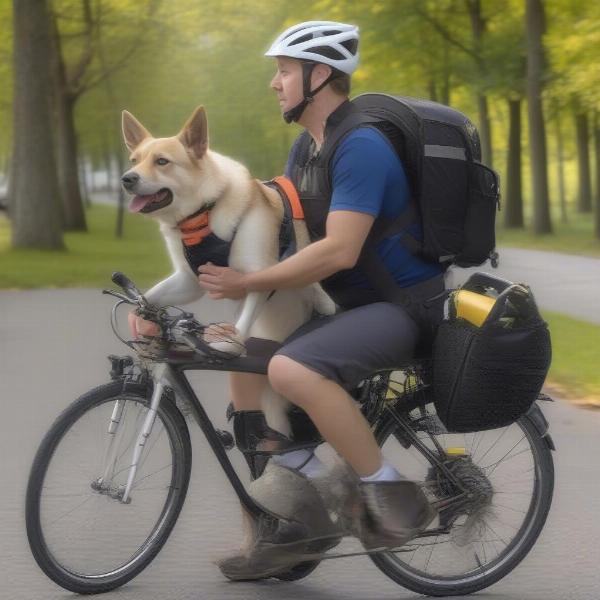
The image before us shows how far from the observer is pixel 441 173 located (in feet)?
14.1

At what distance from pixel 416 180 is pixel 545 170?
29996mm

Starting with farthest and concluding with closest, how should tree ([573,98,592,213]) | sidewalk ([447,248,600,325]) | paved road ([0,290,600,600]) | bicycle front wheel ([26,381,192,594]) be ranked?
tree ([573,98,592,213]), sidewalk ([447,248,600,325]), paved road ([0,290,600,600]), bicycle front wheel ([26,381,192,594])

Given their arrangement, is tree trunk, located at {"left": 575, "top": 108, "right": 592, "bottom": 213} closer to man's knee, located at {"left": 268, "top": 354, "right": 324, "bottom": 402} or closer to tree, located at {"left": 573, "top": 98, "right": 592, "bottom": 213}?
tree, located at {"left": 573, "top": 98, "right": 592, "bottom": 213}

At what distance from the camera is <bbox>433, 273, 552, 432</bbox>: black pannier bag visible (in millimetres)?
4359

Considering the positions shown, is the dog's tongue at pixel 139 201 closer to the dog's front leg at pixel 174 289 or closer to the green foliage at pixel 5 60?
the dog's front leg at pixel 174 289

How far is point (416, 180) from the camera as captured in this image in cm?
433

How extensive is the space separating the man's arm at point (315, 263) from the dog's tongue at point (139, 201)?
0.27 m

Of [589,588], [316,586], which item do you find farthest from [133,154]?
[589,588]

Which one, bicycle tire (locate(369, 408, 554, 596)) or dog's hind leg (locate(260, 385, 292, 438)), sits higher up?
dog's hind leg (locate(260, 385, 292, 438))

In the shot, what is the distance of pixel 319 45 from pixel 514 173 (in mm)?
35493

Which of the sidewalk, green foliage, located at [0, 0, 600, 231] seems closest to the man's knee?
the sidewalk

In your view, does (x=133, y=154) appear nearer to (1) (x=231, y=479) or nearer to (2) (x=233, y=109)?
(1) (x=231, y=479)

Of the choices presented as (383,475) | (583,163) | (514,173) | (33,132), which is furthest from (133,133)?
(583,163)

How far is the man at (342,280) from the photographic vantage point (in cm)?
422
